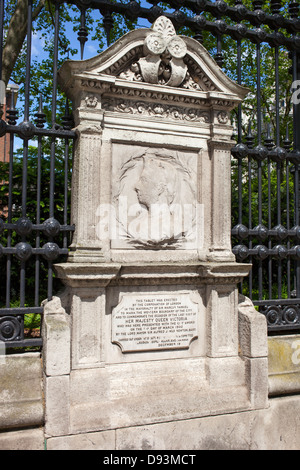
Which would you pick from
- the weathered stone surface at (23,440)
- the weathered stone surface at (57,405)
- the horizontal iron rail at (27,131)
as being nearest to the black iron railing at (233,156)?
the horizontal iron rail at (27,131)

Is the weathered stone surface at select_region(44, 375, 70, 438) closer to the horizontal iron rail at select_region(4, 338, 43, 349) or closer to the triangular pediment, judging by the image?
the horizontal iron rail at select_region(4, 338, 43, 349)

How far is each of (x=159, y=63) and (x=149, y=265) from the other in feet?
6.73

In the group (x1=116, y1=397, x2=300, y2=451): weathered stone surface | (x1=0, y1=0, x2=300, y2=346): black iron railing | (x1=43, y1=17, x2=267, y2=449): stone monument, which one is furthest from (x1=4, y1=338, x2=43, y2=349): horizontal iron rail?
(x1=116, y1=397, x2=300, y2=451): weathered stone surface

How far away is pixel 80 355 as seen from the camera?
3.82 metres

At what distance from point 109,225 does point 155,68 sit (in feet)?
5.44

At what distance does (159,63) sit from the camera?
4227 millimetres

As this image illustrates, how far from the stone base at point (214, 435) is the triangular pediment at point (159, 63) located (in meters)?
3.31

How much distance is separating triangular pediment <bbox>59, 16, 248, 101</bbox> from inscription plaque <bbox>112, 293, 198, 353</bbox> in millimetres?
2198

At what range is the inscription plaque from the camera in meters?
4.05

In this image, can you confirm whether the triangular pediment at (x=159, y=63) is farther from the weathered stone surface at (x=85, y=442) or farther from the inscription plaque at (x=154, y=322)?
the weathered stone surface at (x=85, y=442)

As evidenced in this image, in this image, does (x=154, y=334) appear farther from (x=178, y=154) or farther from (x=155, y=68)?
(x=155, y=68)

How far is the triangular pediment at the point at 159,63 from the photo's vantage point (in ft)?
13.1

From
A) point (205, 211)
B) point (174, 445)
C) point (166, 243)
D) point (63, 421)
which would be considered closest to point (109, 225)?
point (166, 243)

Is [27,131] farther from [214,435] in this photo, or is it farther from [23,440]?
[214,435]
